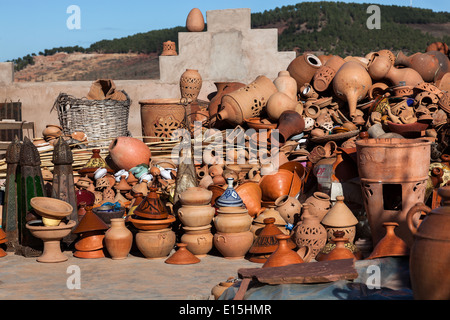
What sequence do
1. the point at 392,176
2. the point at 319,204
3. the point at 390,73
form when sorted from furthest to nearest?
the point at 390,73, the point at 319,204, the point at 392,176

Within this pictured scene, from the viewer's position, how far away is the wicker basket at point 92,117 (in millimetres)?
10688

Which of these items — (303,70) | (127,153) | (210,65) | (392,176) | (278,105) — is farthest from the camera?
(210,65)

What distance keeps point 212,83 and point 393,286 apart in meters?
8.16

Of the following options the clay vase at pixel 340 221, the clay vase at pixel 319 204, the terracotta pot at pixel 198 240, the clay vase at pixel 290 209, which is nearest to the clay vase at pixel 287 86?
the clay vase at pixel 290 209

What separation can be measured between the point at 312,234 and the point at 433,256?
3090 mm

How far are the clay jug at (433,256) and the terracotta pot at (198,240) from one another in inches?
135

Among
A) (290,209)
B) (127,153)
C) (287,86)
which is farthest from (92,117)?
(290,209)

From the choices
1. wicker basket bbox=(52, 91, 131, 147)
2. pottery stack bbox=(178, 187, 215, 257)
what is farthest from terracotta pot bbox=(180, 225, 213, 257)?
wicker basket bbox=(52, 91, 131, 147)

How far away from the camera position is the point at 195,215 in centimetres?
717

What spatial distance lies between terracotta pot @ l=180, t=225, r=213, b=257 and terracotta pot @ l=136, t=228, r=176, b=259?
159mm

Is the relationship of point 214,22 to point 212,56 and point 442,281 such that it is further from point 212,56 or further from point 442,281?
point 442,281

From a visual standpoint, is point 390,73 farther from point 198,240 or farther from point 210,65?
point 198,240

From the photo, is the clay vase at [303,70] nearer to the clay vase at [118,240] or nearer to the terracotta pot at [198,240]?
the terracotta pot at [198,240]
